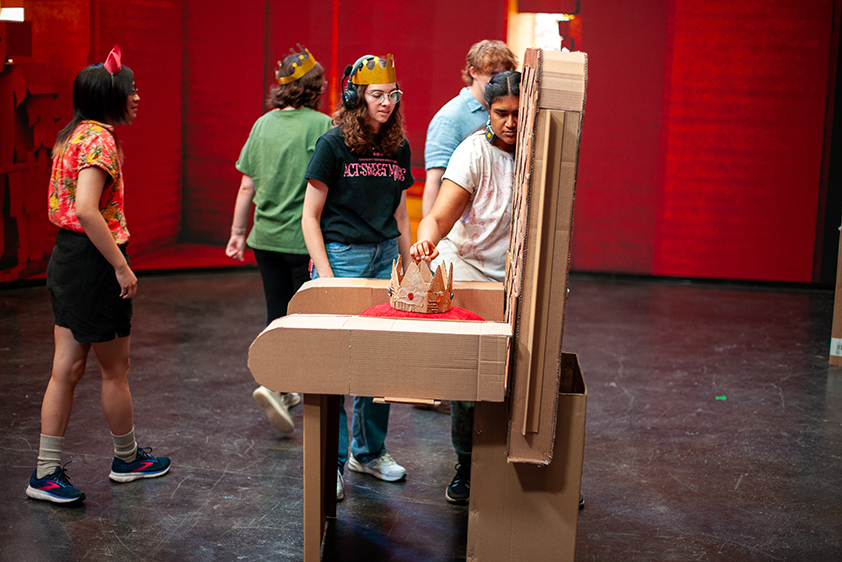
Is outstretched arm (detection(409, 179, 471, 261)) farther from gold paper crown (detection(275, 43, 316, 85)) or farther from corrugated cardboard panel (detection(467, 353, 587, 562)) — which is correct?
gold paper crown (detection(275, 43, 316, 85))

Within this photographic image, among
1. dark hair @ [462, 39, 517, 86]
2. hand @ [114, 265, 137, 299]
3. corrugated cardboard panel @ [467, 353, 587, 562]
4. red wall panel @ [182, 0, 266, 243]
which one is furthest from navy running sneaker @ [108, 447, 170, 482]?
red wall panel @ [182, 0, 266, 243]

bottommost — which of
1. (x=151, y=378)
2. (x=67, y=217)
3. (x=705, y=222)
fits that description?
(x=151, y=378)

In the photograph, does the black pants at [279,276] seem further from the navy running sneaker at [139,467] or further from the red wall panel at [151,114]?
the red wall panel at [151,114]

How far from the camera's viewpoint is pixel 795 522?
2703 millimetres

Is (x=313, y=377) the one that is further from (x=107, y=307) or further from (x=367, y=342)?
(x=107, y=307)

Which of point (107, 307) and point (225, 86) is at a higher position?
point (225, 86)

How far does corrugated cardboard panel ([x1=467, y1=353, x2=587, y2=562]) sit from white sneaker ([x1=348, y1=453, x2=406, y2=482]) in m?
1.04

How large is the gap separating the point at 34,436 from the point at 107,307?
97 centimetres

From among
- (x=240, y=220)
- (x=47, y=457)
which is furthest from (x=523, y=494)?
(x=240, y=220)

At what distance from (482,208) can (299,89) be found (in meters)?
1.19

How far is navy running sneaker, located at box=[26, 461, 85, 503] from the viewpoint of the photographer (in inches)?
105

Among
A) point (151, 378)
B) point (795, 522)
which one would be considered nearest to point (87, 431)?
point (151, 378)

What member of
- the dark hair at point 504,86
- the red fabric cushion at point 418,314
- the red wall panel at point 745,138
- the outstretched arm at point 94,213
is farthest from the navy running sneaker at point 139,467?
the red wall panel at point 745,138

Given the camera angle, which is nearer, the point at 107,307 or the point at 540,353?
the point at 540,353
